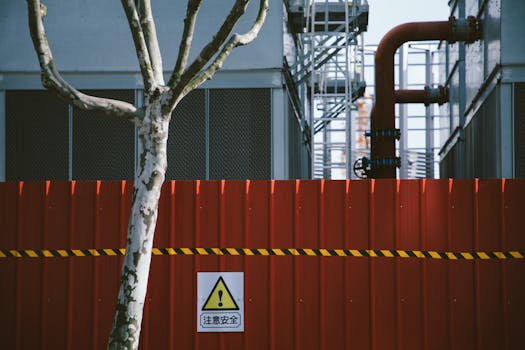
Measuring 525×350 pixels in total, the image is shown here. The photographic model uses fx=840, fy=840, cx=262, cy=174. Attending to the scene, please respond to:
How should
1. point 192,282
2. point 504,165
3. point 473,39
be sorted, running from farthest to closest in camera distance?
point 473,39, point 504,165, point 192,282

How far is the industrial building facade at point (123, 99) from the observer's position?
1585 cm

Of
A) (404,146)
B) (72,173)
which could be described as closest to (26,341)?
(72,173)

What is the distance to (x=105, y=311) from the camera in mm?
9547

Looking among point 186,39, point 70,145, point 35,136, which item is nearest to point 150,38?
point 186,39

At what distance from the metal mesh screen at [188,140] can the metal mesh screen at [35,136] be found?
83.1 inches

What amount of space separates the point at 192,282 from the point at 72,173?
294 inches

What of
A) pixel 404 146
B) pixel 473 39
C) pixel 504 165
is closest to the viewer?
pixel 504 165

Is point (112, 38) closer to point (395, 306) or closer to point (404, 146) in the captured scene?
point (395, 306)

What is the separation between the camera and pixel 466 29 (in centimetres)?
1945

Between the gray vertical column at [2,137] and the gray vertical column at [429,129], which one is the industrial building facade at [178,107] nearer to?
the gray vertical column at [2,137]

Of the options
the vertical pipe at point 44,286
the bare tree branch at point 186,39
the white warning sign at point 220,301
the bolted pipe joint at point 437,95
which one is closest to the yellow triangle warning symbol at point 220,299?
the white warning sign at point 220,301

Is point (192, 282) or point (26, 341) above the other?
point (192, 282)

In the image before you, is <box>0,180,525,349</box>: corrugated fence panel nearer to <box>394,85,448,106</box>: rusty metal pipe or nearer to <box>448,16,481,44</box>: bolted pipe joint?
<box>448,16,481,44</box>: bolted pipe joint

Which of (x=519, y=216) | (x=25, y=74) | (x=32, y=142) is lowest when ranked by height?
(x=519, y=216)
